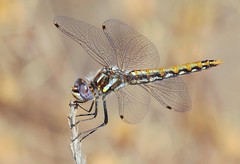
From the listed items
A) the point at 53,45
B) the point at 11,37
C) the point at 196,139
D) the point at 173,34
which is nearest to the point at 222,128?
the point at 196,139

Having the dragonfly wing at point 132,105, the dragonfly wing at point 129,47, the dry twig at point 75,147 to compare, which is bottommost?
the dry twig at point 75,147

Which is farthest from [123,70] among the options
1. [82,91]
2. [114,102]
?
[114,102]

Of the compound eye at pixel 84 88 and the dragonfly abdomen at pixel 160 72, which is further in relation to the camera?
the dragonfly abdomen at pixel 160 72

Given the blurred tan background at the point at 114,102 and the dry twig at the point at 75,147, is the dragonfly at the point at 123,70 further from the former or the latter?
the blurred tan background at the point at 114,102

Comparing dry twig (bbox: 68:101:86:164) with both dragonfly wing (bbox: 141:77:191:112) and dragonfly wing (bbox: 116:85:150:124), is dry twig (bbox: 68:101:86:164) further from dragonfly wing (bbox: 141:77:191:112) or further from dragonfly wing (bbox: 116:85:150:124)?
dragonfly wing (bbox: 141:77:191:112)

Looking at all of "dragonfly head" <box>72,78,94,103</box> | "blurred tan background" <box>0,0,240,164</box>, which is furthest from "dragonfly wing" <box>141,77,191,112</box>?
"blurred tan background" <box>0,0,240,164</box>

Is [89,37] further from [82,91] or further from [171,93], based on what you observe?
[171,93]

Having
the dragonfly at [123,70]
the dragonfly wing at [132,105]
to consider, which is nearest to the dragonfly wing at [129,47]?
the dragonfly at [123,70]
